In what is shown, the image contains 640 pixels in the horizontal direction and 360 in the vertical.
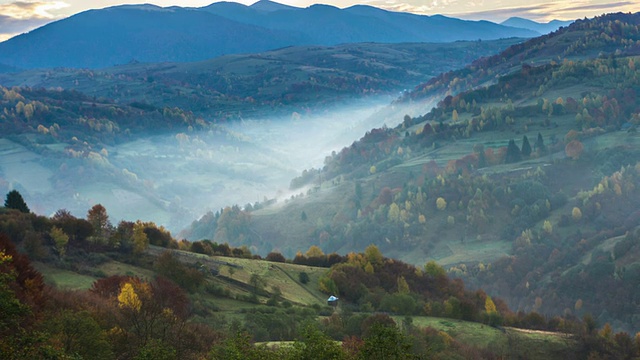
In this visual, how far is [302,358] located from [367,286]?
307 feet

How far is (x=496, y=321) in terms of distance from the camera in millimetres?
115750

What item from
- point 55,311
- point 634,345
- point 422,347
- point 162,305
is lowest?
point 634,345

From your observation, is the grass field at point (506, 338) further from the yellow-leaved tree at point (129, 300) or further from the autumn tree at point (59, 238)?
the autumn tree at point (59, 238)

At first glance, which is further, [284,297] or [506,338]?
[284,297]

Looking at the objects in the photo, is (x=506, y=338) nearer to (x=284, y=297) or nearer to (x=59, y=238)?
(x=284, y=297)

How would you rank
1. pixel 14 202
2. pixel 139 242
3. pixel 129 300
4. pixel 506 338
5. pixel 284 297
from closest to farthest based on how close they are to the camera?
pixel 129 300
pixel 506 338
pixel 139 242
pixel 284 297
pixel 14 202

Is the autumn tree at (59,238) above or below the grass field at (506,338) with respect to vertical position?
above

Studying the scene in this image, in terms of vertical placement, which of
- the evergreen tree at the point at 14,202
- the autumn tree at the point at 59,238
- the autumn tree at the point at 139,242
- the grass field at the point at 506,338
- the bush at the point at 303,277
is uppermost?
the evergreen tree at the point at 14,202

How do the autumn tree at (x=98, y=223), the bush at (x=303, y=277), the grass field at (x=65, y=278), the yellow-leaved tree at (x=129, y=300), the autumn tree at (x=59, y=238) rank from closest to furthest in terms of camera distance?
1. the yellow-leaved tree at (x=129, y=300)
2. the grass field at (x=65, y=278)
3. the autumn tree at (x=59, y=238)
4. the autumn tree at (x=98, y=223)
5. the bush at (x=303, y=277)

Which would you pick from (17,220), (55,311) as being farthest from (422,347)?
(17,220)

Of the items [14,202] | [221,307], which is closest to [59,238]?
[14,202]

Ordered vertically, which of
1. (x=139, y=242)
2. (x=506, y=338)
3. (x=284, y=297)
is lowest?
(x=506, y=338)

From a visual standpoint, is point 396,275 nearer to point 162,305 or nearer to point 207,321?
point 207,321

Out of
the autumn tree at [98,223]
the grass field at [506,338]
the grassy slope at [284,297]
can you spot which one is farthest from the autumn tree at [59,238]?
the grass field at [506,338]
